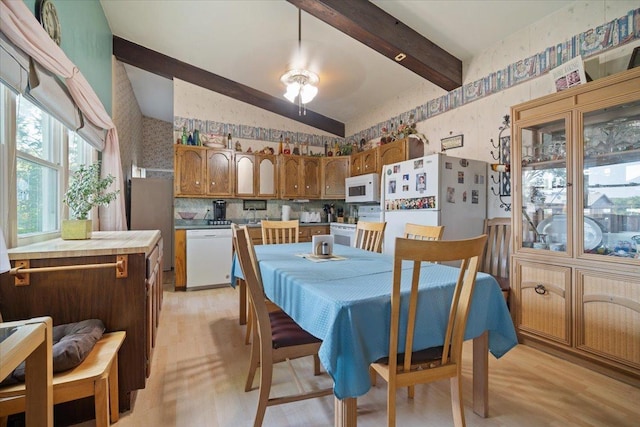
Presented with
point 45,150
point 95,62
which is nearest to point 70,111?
point 45,150

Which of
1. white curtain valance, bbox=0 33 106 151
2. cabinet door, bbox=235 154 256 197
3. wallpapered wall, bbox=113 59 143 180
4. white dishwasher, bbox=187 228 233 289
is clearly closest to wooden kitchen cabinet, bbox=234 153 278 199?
cabinet door, bbox=235 154 256 197

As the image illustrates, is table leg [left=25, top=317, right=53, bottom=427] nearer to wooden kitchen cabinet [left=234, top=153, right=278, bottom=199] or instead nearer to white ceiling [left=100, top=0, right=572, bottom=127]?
white ceiling [left=100, top=0, right=572, bottom=127]

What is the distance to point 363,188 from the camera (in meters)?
4.44

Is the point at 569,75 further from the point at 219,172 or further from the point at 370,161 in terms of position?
the point at 219,172

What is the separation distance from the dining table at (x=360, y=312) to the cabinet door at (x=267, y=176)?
3029mm

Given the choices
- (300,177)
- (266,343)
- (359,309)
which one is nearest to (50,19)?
(266,343)

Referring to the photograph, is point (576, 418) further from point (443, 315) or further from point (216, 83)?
point (216, 83)

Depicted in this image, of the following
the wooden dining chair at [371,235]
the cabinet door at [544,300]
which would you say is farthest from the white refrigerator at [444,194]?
the cabinet door at [544,300]

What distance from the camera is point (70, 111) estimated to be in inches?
83.9

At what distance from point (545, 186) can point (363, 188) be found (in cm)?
237

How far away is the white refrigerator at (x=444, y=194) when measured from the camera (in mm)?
2895

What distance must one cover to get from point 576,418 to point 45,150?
3707mm

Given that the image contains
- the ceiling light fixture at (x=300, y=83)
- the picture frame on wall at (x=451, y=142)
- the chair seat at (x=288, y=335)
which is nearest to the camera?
the chair seat at (x=288, y=335)

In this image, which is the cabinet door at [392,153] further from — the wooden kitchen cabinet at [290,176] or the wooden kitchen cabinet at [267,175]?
the wooden kitchen cabinet at [267,175]
